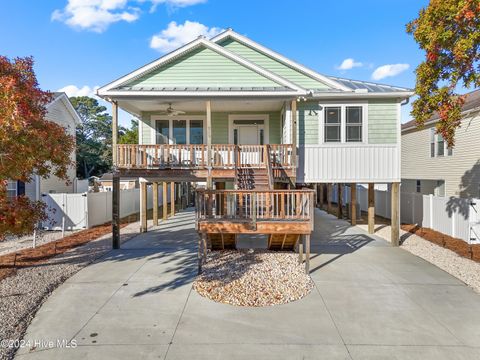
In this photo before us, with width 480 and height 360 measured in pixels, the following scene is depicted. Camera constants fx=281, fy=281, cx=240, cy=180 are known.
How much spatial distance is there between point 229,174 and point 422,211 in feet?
32.7

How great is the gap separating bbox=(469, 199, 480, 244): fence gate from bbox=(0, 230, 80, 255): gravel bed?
1618cm

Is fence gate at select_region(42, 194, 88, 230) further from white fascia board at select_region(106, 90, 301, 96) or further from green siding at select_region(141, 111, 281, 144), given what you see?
white fascia board at select_region(106, 90, 301, 96)

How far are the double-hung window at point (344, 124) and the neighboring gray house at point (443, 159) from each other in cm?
441

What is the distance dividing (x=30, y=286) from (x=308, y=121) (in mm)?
9716

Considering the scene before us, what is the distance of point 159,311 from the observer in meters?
5.62

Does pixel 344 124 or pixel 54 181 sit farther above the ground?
pixel 344 124

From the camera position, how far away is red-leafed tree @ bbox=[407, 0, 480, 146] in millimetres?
7098

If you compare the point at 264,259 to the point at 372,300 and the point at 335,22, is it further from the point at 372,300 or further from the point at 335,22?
the point at 335,22

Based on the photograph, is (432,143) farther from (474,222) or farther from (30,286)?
(30,286)

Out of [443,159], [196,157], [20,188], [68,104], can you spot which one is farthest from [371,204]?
[68,104]

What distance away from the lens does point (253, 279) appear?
23.2 ft

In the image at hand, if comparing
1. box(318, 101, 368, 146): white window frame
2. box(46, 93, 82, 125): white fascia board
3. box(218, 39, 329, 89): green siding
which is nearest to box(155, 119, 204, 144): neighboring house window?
box(218, 39, 329, 89): green siding

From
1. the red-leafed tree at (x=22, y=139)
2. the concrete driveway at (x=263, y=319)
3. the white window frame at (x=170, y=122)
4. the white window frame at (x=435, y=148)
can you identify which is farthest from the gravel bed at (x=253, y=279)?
the white window frame at (x=435, y=148)

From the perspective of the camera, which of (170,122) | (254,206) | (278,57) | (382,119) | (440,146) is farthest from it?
(440,146)
